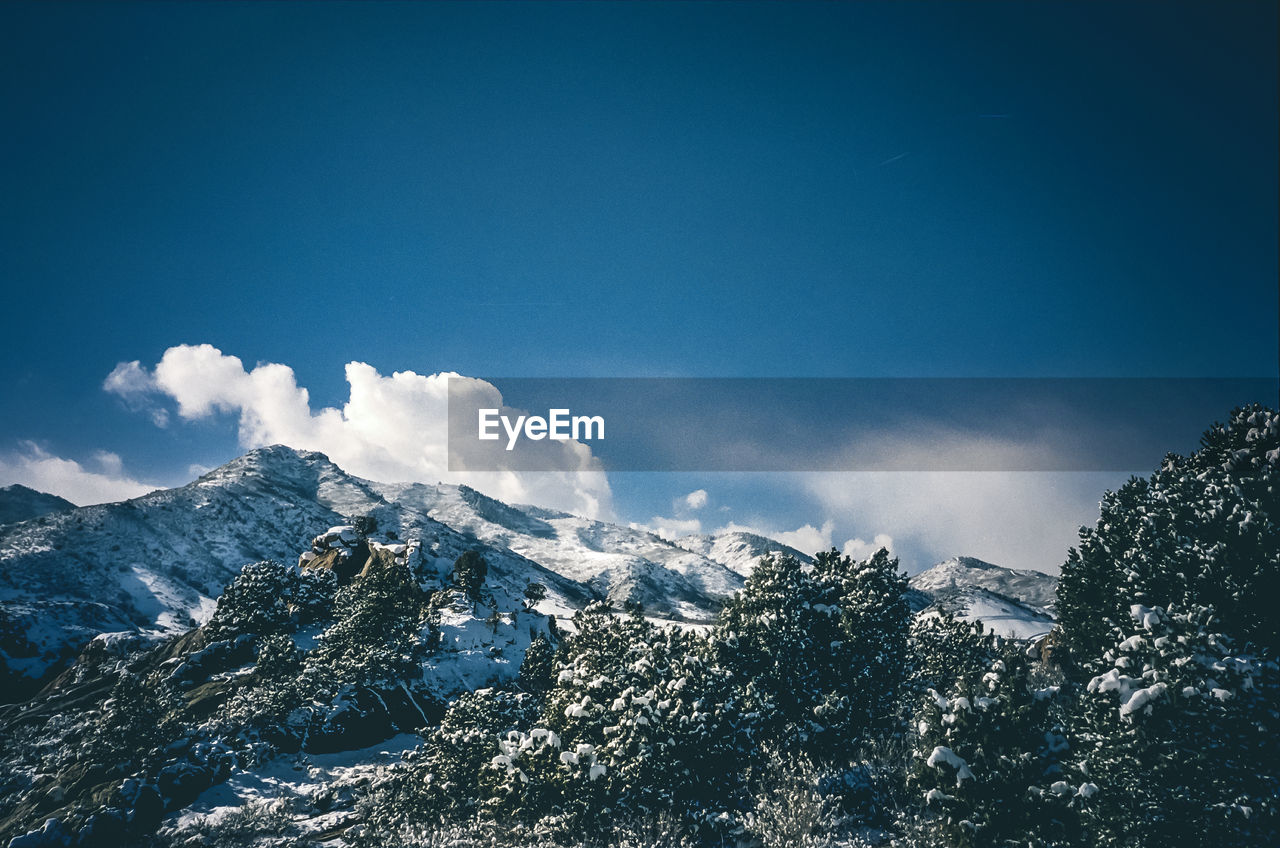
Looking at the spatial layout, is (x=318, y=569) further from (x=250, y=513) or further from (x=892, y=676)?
(x=250, y=513)

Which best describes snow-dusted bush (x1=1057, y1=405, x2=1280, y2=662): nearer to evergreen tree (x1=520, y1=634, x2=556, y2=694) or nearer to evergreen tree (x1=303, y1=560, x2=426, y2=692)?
evergreen tree (x1=520, y1=634, x2=556, y2=694)

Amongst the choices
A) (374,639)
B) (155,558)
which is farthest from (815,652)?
(155,558)

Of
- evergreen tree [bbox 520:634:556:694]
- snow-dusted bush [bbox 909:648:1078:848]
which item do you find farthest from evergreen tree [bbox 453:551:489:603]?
snow-dusted bush [bbox 909:648:1078:848]

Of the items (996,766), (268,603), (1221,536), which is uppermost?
(1221,536)

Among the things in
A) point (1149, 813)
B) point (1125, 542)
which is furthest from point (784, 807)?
point (1125, 542)

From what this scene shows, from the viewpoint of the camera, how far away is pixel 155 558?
8369cm

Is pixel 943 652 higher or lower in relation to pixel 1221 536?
lower

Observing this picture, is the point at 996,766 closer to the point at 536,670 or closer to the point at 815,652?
the point at 815,652

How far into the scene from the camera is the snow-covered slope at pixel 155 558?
51000 millimetres

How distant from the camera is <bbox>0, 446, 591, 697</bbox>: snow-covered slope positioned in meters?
51.0

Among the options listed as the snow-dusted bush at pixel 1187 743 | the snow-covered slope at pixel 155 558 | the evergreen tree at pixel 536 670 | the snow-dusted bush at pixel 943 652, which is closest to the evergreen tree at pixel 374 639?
the evergreen tree at pixel 536 670

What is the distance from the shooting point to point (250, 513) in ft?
339

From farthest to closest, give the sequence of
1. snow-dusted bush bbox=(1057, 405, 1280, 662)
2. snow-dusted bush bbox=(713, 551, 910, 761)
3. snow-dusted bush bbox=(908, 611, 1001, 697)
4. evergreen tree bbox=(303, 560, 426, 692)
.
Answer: evergreen tree bbox=(303, 560, 426, 692)
snow-dusted bush bbox=(908, 611, 1001, 697)
snow-dusted bush bbox=(713, 551, 910, 761)
snow-dusted bush bbox=(1057, 405, 1280, 662)

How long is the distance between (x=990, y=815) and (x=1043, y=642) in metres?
34.8
